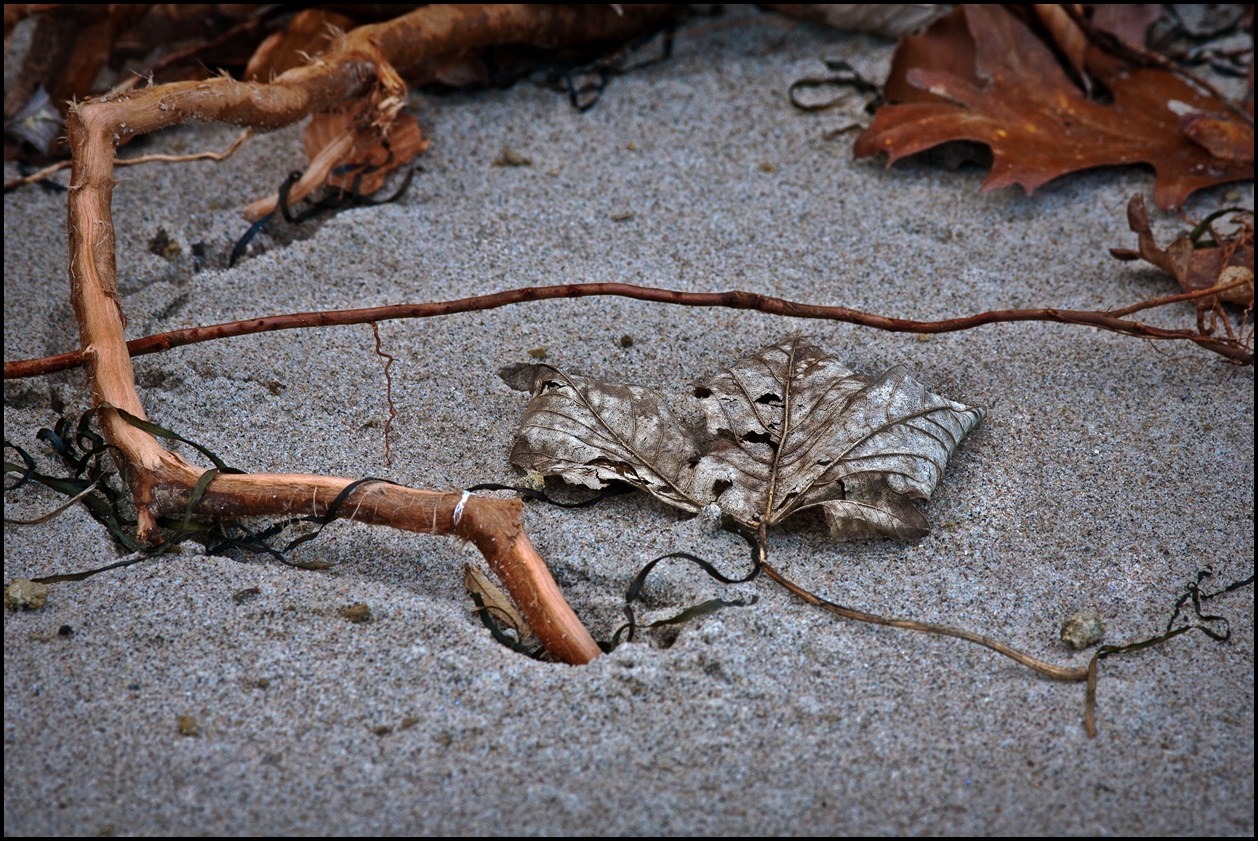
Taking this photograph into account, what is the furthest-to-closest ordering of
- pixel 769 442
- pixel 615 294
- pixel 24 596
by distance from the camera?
1. pixel 615 294
2. pixel 769 442
3. pixel 24 596

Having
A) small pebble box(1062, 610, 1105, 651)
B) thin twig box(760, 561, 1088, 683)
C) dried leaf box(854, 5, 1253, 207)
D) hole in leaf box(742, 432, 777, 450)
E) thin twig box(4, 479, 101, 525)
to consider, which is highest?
dried leaf box(854, 5, 1253, 207)

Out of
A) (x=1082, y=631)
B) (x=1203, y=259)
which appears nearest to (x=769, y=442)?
(x=1082, y=631)

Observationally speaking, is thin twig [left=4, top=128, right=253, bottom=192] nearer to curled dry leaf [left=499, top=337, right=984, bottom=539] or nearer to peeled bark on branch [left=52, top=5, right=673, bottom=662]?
peeled bark on branch [left=52, top=5, right=673, bottom=662]

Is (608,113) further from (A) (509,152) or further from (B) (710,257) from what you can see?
(B) (710,257)

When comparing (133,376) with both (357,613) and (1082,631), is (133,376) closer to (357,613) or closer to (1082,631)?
(357,613)

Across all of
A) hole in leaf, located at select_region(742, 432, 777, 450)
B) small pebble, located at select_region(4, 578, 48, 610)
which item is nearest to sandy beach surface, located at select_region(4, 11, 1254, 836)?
small pebble, located at select_region(4, 578, 48, 610)

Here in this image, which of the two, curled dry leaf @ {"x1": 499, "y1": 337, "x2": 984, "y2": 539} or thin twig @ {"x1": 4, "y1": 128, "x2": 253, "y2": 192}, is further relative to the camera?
thin twig @ {"x1": 4, "y1": 128, "x2": 253, "y2": 192}
